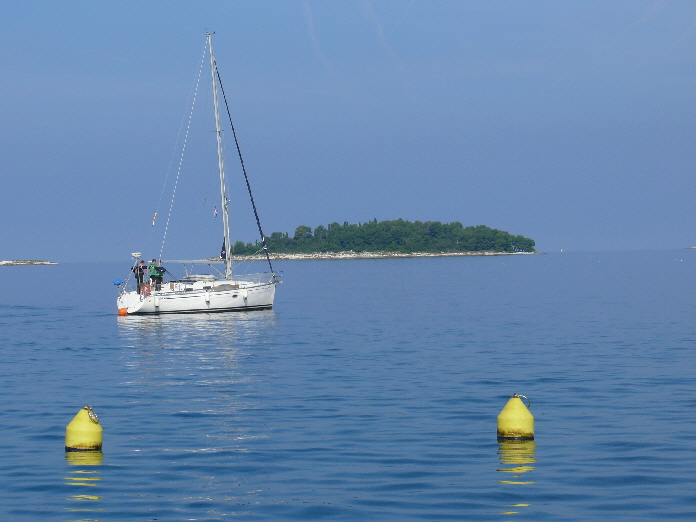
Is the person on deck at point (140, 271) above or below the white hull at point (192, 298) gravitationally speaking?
above

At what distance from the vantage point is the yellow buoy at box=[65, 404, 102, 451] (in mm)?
17453

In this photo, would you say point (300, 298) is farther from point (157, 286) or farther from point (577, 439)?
point (577, 439)

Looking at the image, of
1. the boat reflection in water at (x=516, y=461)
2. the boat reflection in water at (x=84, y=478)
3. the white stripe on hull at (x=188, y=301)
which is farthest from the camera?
the white stripe on hull at (x=188, y=301)

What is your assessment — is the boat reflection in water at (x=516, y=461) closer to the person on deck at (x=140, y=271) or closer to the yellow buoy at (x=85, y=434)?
the yellow buoy at (x=85, y=434)

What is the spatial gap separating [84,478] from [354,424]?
654cm

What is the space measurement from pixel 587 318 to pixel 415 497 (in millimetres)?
37800

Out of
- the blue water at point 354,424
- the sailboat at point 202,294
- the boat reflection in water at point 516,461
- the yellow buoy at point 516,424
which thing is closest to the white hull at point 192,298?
the sailboat at point 202,294

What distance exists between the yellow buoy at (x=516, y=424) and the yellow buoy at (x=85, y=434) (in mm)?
Result: 7883

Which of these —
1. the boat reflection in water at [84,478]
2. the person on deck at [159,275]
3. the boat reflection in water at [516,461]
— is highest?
the person on deck at [159,275]

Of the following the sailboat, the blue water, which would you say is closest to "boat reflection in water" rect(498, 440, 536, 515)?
the blue water

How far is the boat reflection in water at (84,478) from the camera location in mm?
14039

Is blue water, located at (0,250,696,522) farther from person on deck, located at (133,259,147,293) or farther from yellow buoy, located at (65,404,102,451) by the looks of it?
person on deck, located at (133,259,147,293)

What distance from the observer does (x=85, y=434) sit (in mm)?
17453

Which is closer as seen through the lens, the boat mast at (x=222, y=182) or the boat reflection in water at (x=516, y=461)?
the boat reflection in water at (x=516, y=461)
